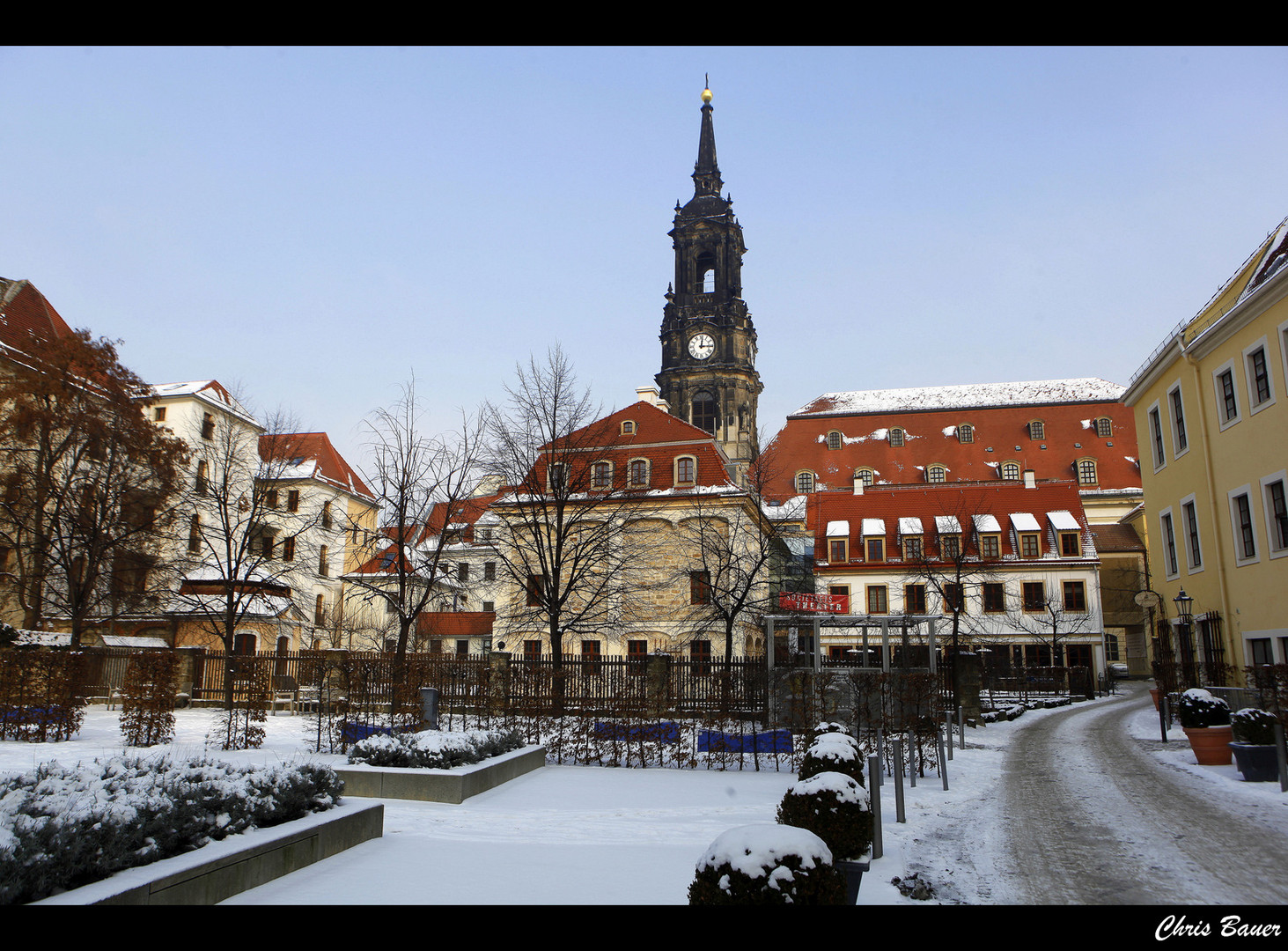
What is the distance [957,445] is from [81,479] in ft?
206

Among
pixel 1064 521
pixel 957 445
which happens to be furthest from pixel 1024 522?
pixel 957 445

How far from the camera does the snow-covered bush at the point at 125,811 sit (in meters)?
5.63

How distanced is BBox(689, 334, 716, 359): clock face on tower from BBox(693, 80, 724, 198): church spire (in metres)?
15.2

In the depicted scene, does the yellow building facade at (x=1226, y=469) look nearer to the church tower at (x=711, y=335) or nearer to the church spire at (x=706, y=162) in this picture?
the church tower at (x=711, y=335)

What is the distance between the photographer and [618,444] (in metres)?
43.1

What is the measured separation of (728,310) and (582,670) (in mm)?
60178

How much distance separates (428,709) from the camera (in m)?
18.0

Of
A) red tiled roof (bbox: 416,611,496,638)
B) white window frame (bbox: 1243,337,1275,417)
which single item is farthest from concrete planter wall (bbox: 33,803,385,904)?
red tiled roof (bbox: 416,611,496,638)

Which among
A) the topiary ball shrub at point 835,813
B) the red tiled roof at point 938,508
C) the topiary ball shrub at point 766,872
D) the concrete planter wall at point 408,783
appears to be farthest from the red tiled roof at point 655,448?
the topiary ball shrub at point 766,872

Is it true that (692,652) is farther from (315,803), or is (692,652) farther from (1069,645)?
(315,803)

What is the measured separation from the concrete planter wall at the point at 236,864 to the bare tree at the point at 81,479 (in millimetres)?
25677

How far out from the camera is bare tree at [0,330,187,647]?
1214 inches
